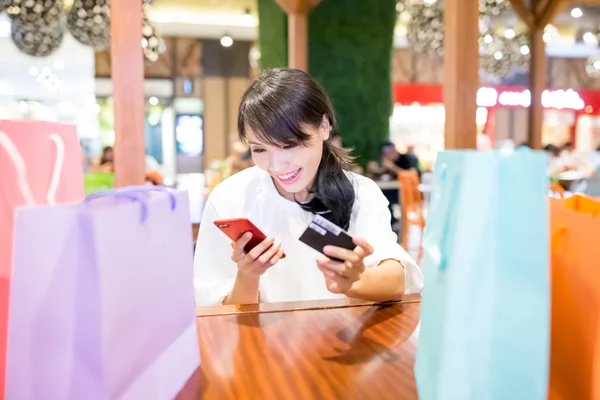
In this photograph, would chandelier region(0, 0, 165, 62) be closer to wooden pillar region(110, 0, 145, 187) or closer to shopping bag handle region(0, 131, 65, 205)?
wooden pillar region(110, 0, 145, 187)

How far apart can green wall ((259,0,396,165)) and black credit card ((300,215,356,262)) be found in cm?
444

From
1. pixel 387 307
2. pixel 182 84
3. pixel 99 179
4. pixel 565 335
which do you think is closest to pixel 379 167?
pixel 99 179

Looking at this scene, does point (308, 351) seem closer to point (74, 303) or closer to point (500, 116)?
point (74, 303)

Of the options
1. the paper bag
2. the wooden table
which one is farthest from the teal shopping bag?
the wooden table

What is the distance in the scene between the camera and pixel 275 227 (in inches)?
58.6

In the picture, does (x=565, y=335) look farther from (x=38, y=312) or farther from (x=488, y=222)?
(x=38, y=312)

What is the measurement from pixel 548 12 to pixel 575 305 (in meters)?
4.65

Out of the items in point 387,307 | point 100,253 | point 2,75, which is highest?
point 2,75

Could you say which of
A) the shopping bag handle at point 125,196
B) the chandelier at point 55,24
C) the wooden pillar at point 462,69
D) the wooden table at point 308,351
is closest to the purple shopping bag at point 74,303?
the shopping bag handle at point 125,196

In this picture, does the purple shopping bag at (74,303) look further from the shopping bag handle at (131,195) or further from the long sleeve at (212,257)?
the long sleeve at (212,257)

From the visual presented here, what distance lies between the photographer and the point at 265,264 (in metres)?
1.12

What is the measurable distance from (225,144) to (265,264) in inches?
412

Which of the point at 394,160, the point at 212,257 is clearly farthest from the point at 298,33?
the point at 212,257

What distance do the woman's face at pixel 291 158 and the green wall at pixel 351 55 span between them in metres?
4.00
